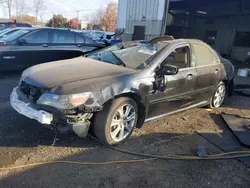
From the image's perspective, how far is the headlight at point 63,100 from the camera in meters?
2.84

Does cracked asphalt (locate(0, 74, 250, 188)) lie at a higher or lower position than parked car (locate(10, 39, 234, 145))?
lower

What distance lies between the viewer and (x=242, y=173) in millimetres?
3006

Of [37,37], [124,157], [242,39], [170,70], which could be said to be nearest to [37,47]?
[37,37]

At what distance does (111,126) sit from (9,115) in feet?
6.62

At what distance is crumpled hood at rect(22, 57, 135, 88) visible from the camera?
3075 millimetres

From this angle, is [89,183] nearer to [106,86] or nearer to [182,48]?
[106,86]

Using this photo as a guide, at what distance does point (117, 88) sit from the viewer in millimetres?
3164

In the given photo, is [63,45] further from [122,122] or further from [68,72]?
[122,122]

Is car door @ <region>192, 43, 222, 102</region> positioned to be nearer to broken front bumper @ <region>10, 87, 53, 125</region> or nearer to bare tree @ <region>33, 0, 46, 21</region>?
broken front bumper @ <region>10, 87, 53, 125</region>

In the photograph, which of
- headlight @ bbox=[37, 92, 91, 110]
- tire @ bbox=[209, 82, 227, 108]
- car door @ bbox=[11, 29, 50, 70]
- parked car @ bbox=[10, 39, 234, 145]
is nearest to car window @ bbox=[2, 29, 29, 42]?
car door @ bbox=[11, 29, 50, 70]

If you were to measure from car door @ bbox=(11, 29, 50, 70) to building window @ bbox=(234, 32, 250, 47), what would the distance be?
12.4m

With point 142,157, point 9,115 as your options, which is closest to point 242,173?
point 142,157

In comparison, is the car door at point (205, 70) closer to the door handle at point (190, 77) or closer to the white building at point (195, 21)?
the door handle at point (190, 77)

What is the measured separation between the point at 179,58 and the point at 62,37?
4651 mm
